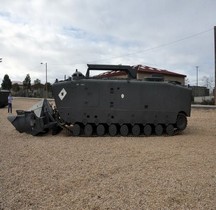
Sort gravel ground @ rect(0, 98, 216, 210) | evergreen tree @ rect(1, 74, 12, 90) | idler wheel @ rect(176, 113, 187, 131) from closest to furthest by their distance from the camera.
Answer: gravel ground @ rect(0, 98, 216, 210)
idler wheel @ rect(176, 113, 187, 131)
evergreen tree @ rect(1, 74, 12, 90)

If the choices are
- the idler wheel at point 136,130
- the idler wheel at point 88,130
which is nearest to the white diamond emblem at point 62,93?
the idler wheel at point 88,130

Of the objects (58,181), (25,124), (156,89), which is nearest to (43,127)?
(25,124)

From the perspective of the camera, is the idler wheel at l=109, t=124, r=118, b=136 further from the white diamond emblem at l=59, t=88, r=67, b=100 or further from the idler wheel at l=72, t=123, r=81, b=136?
the white diamond emblem at l=59, t=88, r=67, b=100

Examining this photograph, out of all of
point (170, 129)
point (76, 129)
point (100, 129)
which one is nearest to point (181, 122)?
point (170, 129)

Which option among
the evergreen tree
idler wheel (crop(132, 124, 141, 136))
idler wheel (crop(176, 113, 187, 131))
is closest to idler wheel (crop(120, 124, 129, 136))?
idler wheel (crop(132, 124, 141, 136))

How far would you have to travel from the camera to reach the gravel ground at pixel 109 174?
19.6 feet

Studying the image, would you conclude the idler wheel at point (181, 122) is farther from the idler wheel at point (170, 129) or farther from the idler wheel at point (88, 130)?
the idler wheel at point (88, 130)

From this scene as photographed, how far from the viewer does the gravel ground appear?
5.96 meters

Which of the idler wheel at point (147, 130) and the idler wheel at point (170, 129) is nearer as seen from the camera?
the idler wheel at point (147, 130)

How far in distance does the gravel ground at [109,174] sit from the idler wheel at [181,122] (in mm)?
1779

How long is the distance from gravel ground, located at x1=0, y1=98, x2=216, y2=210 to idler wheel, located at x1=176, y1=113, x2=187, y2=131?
1.78 metres

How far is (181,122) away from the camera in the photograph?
15.0 metres

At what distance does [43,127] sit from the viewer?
49.5 feet

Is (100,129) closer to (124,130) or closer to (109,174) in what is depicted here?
(124,130)
